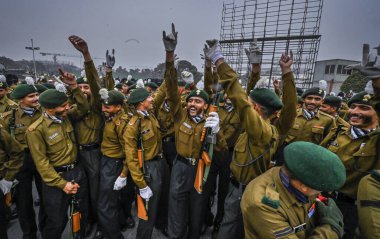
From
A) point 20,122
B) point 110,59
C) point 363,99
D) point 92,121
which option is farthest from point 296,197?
point 110,59

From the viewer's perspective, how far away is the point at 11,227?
3.86 metres

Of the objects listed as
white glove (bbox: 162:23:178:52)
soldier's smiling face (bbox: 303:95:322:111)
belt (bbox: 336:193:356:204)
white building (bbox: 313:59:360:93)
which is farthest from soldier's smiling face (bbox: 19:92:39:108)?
white building (bbox: 313:59:360:93)

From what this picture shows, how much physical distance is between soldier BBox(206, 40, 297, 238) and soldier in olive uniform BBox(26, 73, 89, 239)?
217 cm

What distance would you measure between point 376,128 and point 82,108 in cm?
416

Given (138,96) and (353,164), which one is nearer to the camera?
(353,164)

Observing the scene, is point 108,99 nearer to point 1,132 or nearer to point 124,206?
point 1,132

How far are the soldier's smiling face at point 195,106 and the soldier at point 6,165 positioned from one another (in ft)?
8.19

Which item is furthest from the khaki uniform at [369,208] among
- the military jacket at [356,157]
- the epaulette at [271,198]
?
the military jacket at [356,157]

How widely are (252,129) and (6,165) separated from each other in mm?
3246

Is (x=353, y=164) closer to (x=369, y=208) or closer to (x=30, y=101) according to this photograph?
(x=369, y=208)

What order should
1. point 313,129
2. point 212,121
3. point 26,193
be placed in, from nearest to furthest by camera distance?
point 212,121 → point 26,193 → point 313,129

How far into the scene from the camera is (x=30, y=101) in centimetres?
370

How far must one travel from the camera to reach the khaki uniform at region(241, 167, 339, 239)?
150cm

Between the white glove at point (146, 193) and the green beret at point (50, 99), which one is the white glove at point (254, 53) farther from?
the green beret at point (50, 99)
